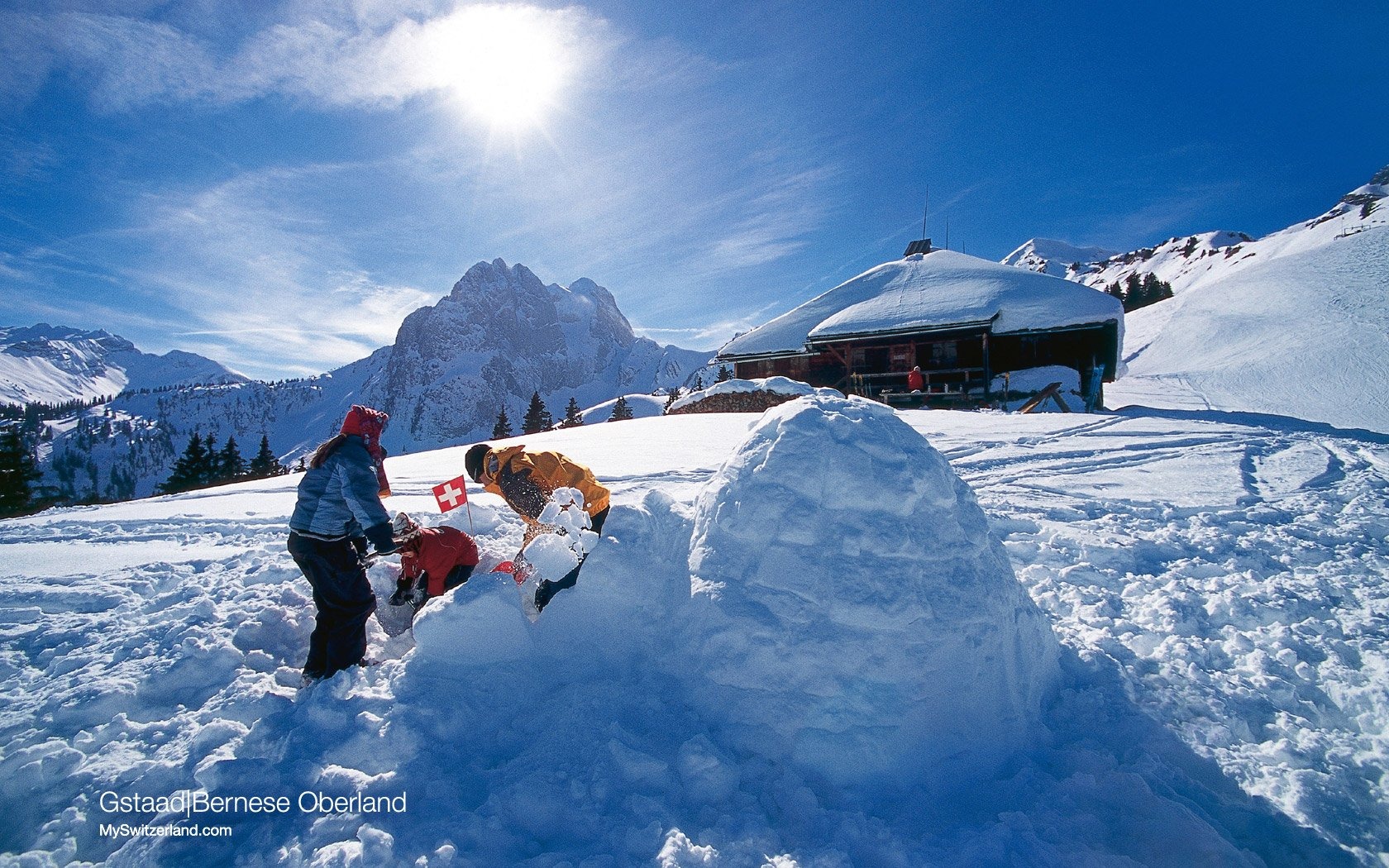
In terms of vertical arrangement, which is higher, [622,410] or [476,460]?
[622,410]

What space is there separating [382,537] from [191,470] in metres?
32.1

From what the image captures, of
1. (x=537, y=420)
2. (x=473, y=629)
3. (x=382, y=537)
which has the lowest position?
(x=473, y=629)

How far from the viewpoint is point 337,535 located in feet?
10.5

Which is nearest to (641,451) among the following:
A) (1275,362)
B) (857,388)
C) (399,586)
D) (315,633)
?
(399,586)

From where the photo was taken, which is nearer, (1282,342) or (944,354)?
(944,354)

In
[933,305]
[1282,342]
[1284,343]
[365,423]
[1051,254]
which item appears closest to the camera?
[365,423]

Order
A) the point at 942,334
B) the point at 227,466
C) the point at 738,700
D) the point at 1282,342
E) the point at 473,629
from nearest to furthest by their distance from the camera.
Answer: the point at 738,700 < the point at 473,629 < the point at 942,334 < the point at 1282,342 < the point at 227,466

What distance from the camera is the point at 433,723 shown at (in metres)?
2.62

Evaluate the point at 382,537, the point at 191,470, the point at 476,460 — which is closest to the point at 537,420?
the point at 191,470

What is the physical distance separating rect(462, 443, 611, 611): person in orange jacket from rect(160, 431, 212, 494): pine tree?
99.2ft

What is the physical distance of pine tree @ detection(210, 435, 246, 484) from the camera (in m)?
26.3

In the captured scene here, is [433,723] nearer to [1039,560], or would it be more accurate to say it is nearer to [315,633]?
[315,633]

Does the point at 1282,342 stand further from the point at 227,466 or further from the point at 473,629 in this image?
the point at 227,466

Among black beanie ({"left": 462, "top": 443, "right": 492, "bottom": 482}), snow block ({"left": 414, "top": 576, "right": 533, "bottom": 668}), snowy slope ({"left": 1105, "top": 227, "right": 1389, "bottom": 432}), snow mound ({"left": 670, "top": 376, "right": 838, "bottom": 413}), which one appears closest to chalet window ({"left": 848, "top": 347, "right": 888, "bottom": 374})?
snow mound ({"left": 670, "top": 376, "right": 838, "bottom": 413})
